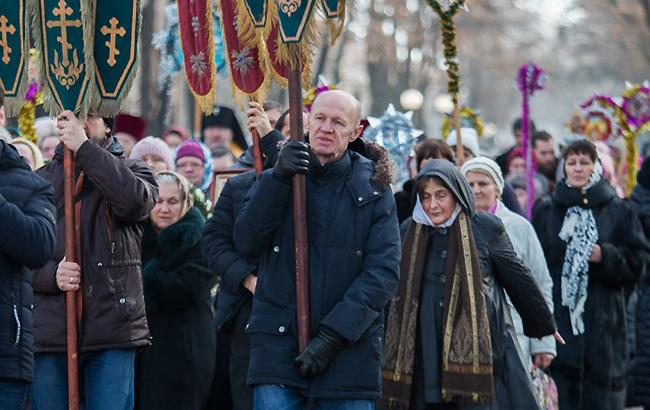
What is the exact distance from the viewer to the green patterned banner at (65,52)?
8.06 metres

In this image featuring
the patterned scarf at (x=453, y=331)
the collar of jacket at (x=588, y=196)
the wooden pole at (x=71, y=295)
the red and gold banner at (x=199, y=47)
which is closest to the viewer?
the wooden pole at (x=71, y=295)

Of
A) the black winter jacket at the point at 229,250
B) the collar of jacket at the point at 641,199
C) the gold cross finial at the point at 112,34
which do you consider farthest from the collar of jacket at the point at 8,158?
the collar of jacket at the point at 641,199

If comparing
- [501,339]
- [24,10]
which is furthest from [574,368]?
[24,10]

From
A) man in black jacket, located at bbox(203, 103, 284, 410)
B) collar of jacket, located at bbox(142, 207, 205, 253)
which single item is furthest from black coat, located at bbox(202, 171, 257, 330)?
collar of jacket, located at bbox(142, 207, 205, 253)

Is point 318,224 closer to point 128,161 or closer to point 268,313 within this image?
point 268,313

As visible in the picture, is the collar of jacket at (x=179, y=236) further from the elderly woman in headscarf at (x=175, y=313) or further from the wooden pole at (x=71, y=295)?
the wooden pole at (x=71, y=295)

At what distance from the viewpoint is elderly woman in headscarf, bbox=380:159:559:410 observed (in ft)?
28.1

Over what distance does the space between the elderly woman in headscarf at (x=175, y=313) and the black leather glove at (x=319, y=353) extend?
2.45 metres

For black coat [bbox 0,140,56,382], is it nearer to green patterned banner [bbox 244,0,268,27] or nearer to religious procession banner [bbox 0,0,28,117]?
religious procession banner [bbox 0,0,28,117]

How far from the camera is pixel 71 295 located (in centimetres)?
773

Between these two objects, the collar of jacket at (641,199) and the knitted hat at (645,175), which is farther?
the knitted hat at (645,175)

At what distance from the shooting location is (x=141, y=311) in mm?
8031

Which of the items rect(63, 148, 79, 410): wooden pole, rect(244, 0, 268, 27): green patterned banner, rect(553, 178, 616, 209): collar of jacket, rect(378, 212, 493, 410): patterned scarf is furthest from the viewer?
rect(553, 178, 616, 209): collar of jacket

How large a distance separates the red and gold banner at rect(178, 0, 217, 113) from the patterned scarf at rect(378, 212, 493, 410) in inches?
64.6
